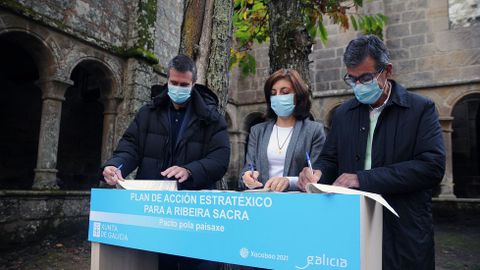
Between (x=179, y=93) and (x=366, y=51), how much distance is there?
101 cm

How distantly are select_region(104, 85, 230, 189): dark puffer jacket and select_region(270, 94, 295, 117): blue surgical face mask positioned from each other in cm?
32

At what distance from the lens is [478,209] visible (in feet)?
27.2

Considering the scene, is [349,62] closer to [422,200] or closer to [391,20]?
[422,200]

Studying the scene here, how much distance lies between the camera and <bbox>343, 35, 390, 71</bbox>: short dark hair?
5.14 feet

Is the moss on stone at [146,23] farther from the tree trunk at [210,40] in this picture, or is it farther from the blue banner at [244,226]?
the blue banner at [244,226]

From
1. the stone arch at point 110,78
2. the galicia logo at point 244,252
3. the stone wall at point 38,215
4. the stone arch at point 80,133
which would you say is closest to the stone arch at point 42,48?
the stone arch at point 110,78

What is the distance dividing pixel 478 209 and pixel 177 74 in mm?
8420

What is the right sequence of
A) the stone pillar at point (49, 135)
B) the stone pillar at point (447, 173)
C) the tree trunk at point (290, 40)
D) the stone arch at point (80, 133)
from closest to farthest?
1. the tree trunk at point (290, 40)
2. the stone pillar at point (49, 135)
3. the stone pillar at point (447, 173)
4. the stone arch at point (80, 133)

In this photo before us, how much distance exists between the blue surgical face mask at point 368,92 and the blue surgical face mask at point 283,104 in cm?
Result: 54

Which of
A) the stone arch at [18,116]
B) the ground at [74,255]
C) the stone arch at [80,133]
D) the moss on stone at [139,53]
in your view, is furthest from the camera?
the stone arch at [80,133]

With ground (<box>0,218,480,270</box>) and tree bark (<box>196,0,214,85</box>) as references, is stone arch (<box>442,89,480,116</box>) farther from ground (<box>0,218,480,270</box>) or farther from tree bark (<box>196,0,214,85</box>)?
tree bark (<box>196,0,214,85</box>)

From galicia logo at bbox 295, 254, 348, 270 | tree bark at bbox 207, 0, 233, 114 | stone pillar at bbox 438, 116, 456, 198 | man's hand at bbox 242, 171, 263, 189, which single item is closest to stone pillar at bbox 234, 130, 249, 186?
stone pillar at bbox 438, 116, 456, 198

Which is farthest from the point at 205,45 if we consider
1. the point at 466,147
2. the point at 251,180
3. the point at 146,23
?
the point at 466,147

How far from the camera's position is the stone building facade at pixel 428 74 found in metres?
8.78
